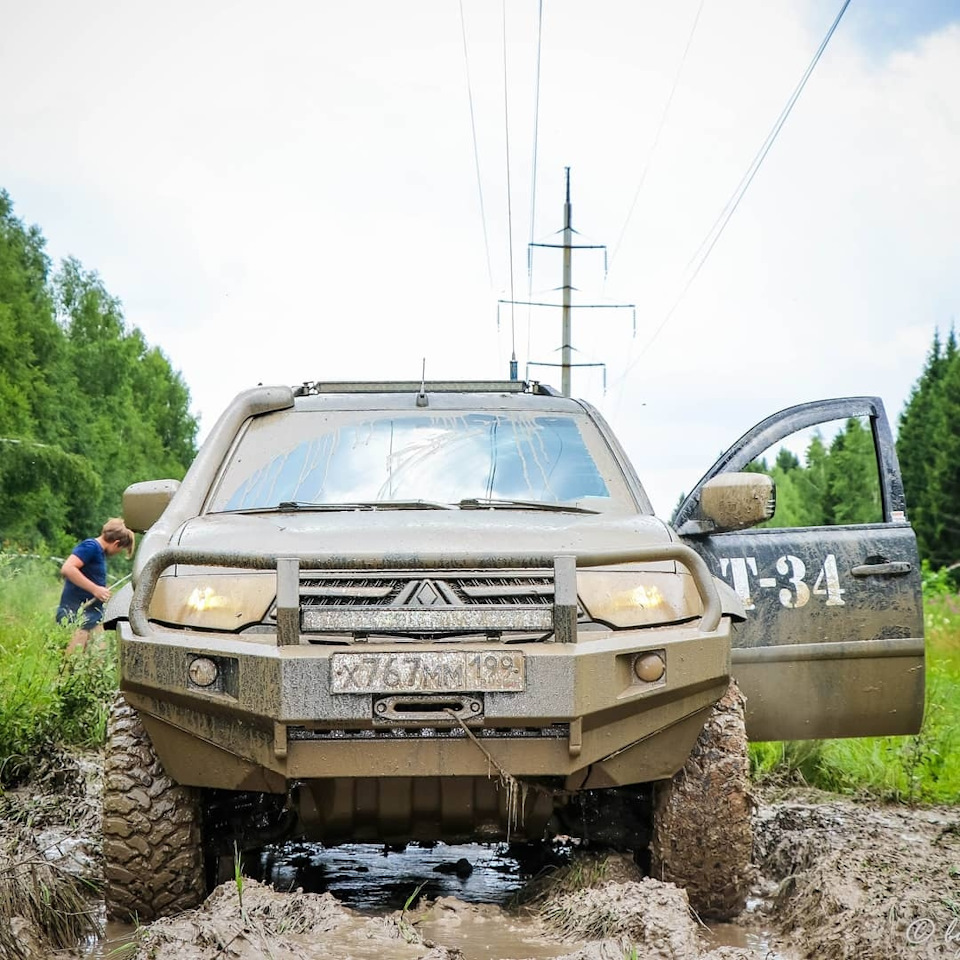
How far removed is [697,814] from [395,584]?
1.24m

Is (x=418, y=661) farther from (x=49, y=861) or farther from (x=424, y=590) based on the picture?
(x=49, y=861)

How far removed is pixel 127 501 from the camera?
4.77 meters

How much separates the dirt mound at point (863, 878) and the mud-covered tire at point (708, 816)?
13.1 inches

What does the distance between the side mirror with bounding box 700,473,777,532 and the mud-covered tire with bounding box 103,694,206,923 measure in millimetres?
1963

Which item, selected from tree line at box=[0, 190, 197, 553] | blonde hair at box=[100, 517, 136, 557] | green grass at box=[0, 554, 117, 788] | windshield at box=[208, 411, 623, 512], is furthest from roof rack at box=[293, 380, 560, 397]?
tree line at box=[0, 190, 197, 553]

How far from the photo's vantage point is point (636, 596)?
4.00 m

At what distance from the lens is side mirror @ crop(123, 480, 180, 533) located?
4.82 metres

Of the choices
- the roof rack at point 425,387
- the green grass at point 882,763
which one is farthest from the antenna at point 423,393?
the green grass at point 882,763

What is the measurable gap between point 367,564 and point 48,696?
3809 millimetres

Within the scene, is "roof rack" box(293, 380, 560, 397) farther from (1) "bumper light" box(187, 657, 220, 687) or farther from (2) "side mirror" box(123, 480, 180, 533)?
(1) "bumper light" box(187, 657, 220, 687)

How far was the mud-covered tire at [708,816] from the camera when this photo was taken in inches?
165

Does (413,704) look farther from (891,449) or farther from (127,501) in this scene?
(891,449)

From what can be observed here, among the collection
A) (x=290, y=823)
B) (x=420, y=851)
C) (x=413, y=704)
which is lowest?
(x=420, y=851)

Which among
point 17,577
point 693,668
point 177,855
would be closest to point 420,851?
point 177,855
